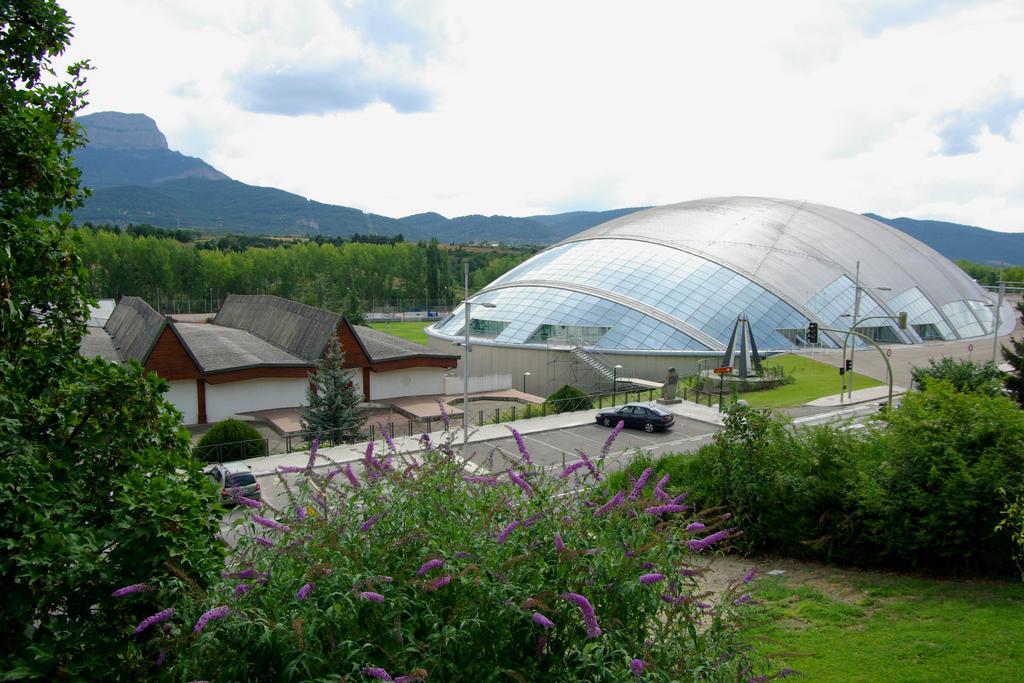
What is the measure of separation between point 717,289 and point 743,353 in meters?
8.63

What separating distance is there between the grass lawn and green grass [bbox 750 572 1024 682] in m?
23.5

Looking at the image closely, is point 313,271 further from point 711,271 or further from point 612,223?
point 711,271

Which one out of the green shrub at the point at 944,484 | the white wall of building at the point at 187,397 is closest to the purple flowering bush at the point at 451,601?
the green shrub at the point at 944,484

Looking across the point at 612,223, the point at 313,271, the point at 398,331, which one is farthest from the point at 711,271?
the point at 313,271

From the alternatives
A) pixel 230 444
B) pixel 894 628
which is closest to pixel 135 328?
pixel 230 444

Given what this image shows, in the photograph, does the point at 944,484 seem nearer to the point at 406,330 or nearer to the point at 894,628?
the point at 894,628

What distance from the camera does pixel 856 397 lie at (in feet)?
121

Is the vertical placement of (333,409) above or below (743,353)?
below

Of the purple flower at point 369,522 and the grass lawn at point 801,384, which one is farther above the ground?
the purple flower at point 369,522

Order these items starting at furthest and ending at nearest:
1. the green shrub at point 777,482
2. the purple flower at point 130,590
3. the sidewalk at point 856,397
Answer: the sidewalk at point 856,397 → the green shrub at point 777,482 → the purple flower at point 130,590

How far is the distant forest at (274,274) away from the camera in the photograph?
87312 millimetres

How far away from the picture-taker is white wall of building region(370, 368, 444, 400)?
35656mm

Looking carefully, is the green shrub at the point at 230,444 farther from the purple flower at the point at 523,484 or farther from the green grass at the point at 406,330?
the green grass at the point at 406,330

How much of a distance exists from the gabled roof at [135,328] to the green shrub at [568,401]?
1697 centimetres
